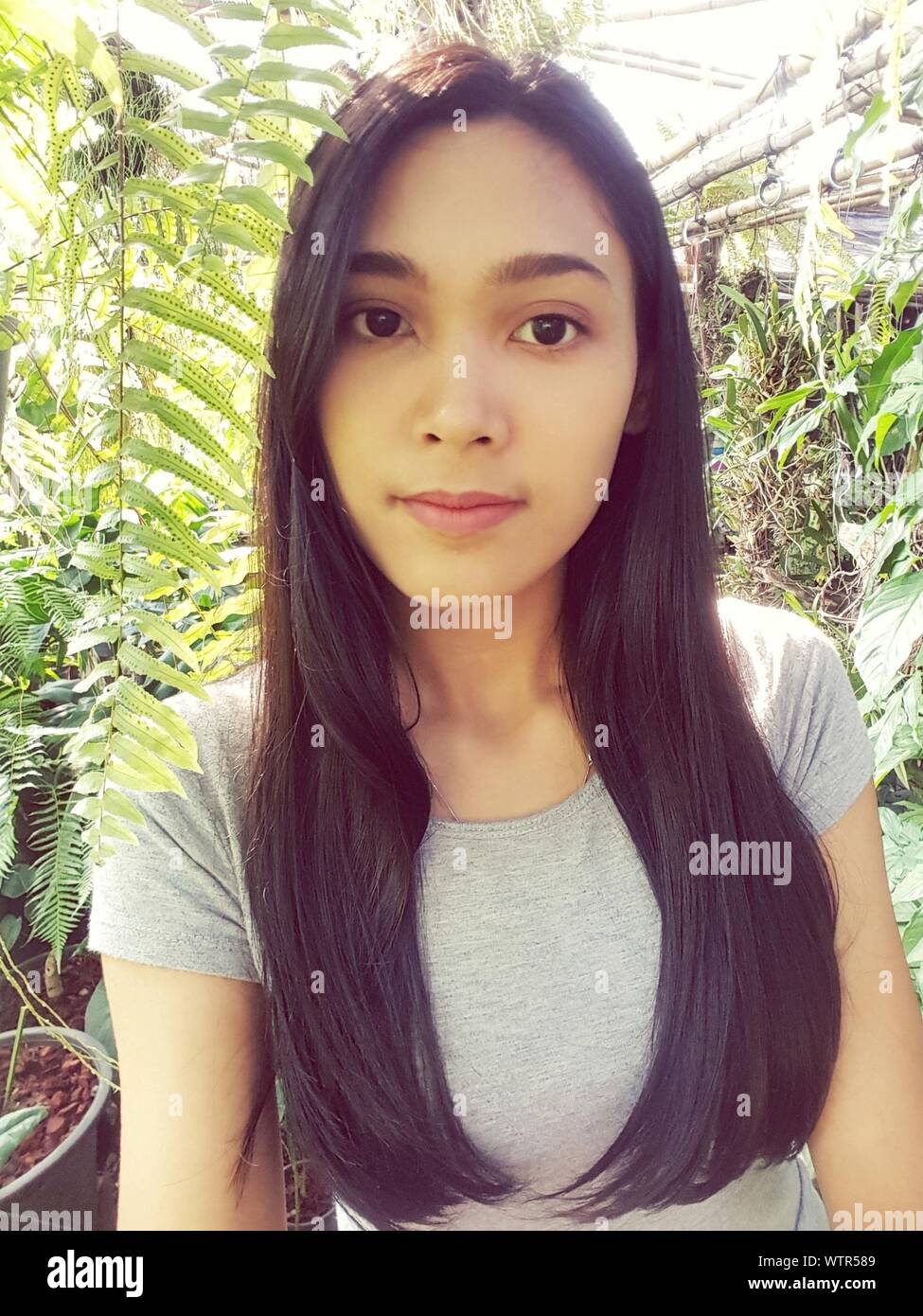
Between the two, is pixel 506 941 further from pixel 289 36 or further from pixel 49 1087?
pixel 49 1087

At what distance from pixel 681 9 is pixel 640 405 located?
0.41m

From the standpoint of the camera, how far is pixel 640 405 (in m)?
0.69

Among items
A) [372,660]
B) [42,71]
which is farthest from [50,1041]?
[42,71]

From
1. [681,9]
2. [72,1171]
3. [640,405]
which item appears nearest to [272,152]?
[640,405]

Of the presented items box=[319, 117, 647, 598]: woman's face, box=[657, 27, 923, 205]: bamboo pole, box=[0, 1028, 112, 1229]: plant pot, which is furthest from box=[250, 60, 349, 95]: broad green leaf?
box=[0, 1028, 112, 1229]: plant pot

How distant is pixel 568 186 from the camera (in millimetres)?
566

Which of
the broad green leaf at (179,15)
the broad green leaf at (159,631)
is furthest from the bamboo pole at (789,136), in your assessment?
the broad green leaf at (159,631)

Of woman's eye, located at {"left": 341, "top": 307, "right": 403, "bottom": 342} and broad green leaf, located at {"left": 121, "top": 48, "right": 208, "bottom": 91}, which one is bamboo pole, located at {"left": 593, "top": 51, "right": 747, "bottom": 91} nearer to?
woman's eye, located at {"left": 341, "top": 307, "right": 403, "bottom": 342}

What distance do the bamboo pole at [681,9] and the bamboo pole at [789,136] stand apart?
0.44 ft

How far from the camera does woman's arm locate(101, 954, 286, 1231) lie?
57cm

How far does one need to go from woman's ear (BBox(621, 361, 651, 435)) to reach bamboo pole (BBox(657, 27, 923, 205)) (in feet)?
0.43

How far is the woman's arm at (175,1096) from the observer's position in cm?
57

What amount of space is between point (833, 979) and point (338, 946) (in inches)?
16.6
